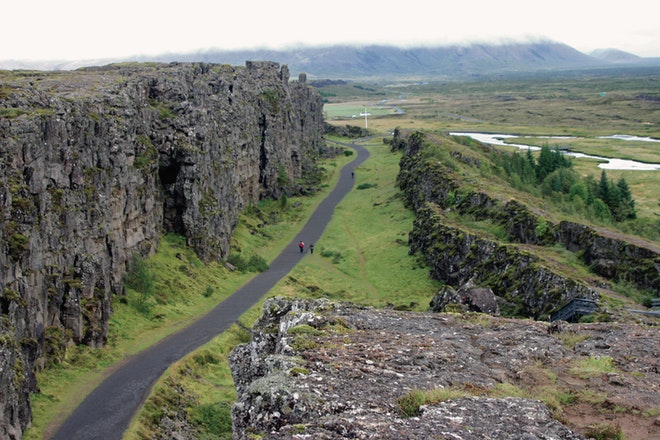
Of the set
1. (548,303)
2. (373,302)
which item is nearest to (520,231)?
(373,302)

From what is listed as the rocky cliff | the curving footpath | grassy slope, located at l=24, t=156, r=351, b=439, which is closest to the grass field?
grassy slope, located at l=24, t=156, r=351, b=439

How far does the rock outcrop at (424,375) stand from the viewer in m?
18.0

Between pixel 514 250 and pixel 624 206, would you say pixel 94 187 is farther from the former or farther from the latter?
pixel 624 206

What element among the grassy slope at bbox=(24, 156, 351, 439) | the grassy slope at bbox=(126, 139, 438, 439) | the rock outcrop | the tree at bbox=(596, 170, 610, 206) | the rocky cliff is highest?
the rock outcrop

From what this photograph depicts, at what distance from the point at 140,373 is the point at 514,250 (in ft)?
92.2

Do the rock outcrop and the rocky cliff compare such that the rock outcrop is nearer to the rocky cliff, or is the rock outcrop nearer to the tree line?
the rocky cliff

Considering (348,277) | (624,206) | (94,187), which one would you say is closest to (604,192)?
(624,206)

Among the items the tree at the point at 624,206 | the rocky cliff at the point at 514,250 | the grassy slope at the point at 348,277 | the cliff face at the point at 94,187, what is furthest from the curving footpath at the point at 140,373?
the tree at the point at 624,206

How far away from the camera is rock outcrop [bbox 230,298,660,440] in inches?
708

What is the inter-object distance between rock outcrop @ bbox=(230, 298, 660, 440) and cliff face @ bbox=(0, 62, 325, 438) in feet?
53.7

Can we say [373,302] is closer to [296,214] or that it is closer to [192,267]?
[192,267]

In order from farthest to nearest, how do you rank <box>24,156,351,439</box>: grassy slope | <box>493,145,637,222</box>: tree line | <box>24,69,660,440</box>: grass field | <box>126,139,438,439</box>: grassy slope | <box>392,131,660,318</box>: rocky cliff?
<box>493,145,637,222</box>: tree line
<box>392,131,660,318</box>: rocky cliff
<box>126,139,438,439</box>: grassy slope
<box>24,69,660,440</box>: grass field
<box>24,156,351,439</box>: grassy slope

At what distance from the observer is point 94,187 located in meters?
48.2

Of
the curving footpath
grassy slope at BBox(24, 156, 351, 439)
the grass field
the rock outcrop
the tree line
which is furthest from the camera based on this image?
the tree line
